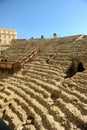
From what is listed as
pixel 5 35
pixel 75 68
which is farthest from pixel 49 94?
pixel 5 35

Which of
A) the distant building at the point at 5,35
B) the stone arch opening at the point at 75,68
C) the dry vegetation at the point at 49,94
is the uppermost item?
the distant building at the point at 5,35

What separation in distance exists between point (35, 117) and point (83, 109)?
5.61 feet

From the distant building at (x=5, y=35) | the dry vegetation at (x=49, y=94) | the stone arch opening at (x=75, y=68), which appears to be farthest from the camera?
the distant building at (x=5, y=35)

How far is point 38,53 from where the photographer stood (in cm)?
1828

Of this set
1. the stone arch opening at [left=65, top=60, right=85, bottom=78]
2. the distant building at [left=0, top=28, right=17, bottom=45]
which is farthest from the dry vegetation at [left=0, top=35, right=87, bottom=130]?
the distant building at [left=0, top=28, right=17, bottom=45]

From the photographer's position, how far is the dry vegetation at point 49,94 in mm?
7688

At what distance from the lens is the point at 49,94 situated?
984cm

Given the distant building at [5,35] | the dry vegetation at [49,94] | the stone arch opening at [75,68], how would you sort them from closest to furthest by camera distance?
the dry vegetation at [49,94] < the stone arch opening at [75,68] < the distant building at [5,35]

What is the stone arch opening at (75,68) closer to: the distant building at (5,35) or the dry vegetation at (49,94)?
the dry vegetation at (49,94)

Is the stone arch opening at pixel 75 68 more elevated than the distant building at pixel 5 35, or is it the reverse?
the distant building at pixel 5 35

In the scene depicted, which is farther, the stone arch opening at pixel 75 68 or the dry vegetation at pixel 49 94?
the stone arch opening at pixel 75 68

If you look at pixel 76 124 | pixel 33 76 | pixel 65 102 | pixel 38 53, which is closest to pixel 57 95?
pixel 65 102

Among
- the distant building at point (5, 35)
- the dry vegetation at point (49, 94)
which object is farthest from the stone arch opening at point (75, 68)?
the distant building at point (5, 35)

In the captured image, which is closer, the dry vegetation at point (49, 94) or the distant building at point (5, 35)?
the dry vegetation at point (49, 94)
